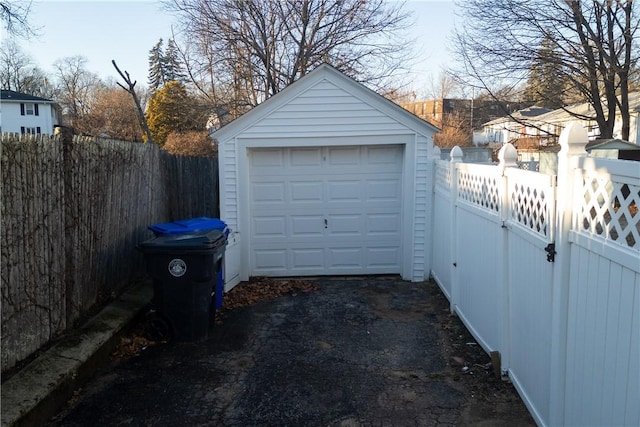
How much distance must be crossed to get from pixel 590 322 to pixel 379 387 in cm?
212

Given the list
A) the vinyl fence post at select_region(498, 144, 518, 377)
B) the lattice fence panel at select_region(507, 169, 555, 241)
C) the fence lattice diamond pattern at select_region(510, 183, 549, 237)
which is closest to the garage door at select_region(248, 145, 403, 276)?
the vinyl fence post at select_region(498, 144, 518, 377)

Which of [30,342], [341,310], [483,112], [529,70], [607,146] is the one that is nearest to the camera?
[30,342]

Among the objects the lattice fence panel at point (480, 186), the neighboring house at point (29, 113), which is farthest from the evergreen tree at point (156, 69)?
the lattice fence panel at point (480, 186)

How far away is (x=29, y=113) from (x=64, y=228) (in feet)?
159

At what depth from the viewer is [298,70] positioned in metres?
18.7

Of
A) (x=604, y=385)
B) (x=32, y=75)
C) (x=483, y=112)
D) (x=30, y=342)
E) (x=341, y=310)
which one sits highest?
(x=32, y=75)

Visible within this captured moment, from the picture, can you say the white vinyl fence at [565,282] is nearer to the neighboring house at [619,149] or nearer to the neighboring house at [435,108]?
the neighboring house at [619,149]

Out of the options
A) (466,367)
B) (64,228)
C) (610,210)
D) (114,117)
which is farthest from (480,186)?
(114,117)

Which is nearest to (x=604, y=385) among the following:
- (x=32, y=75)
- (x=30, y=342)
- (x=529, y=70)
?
(x=30, y=342)

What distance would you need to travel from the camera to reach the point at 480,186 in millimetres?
4922

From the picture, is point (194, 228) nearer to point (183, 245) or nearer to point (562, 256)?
point (183, 245)

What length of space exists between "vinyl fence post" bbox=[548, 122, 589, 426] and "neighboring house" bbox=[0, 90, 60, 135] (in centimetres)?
4814

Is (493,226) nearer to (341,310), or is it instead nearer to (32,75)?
(341,310)

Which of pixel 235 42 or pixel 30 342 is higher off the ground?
pixel 235 42
